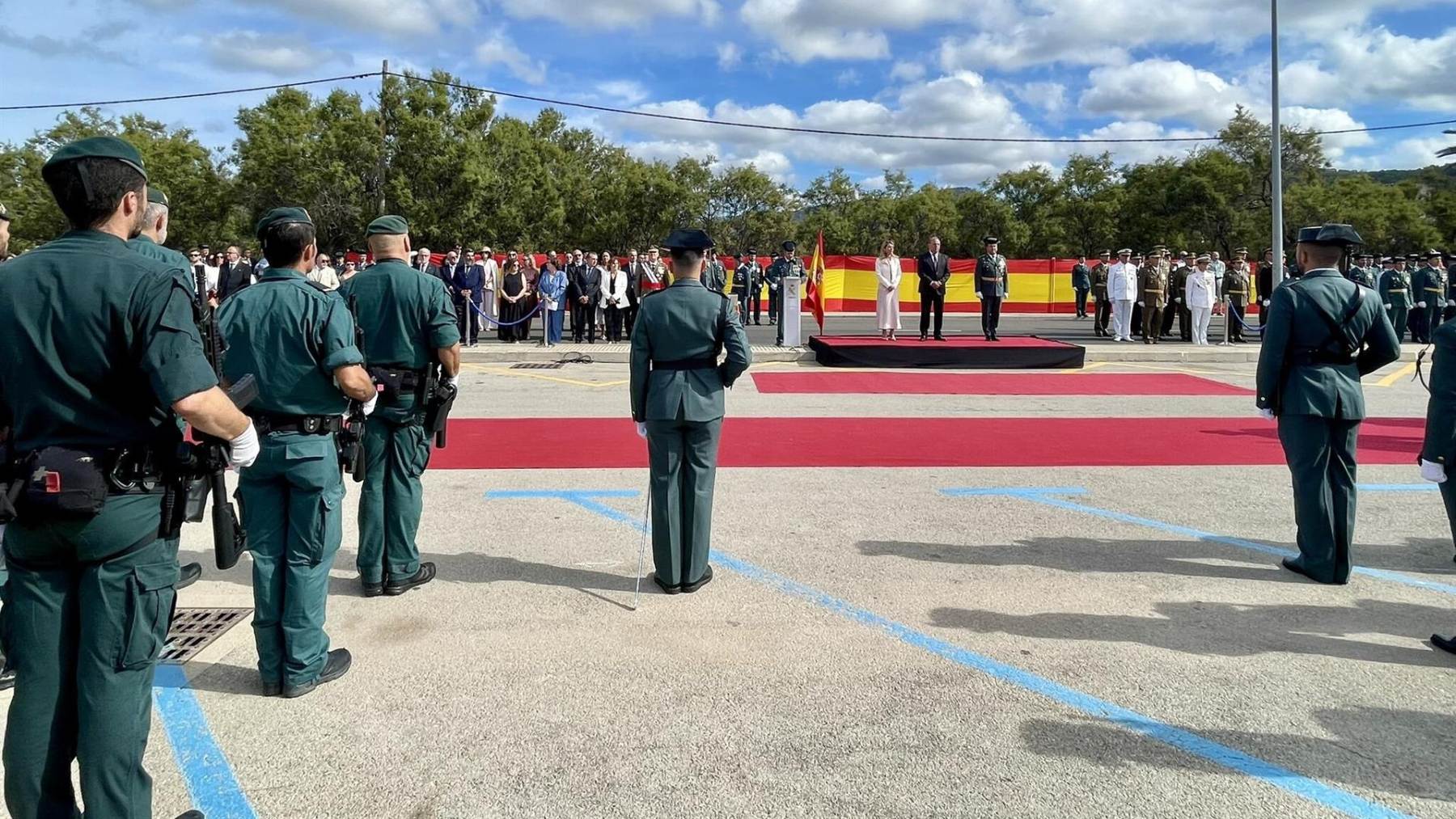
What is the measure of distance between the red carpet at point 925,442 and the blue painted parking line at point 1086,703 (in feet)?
11.2

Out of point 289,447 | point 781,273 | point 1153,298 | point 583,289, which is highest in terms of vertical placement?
point 781,273

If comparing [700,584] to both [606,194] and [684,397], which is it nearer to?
[684,397]

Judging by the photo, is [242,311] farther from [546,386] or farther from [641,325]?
[546,386]

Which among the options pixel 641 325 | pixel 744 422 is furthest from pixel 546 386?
pixel 641 325

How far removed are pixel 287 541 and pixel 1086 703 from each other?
3392 mm

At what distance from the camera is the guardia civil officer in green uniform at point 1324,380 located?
5.51m

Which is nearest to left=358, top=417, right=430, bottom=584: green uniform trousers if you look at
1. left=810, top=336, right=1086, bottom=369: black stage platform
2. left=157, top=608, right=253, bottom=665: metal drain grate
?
left=157, top=608, right=253, bottom=665: metal drain grate

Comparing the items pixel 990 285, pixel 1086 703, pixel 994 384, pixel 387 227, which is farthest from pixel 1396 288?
pixel 387 227

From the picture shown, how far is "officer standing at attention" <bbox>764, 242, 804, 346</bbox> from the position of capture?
65.0 feet

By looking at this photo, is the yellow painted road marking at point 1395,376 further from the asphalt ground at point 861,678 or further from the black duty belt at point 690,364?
the black duty belt at point 690,364

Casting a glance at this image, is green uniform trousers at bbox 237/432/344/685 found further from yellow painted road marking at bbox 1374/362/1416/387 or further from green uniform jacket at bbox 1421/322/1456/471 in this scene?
yellow painted road marking at bbox 1374/362/1416/387

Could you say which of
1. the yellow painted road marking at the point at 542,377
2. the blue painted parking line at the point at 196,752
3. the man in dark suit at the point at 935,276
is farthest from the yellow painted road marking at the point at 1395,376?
the blue painted parking line at the point at 196,752

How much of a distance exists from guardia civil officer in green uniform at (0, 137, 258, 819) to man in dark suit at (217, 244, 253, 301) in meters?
17.6

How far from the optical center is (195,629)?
4785mm
